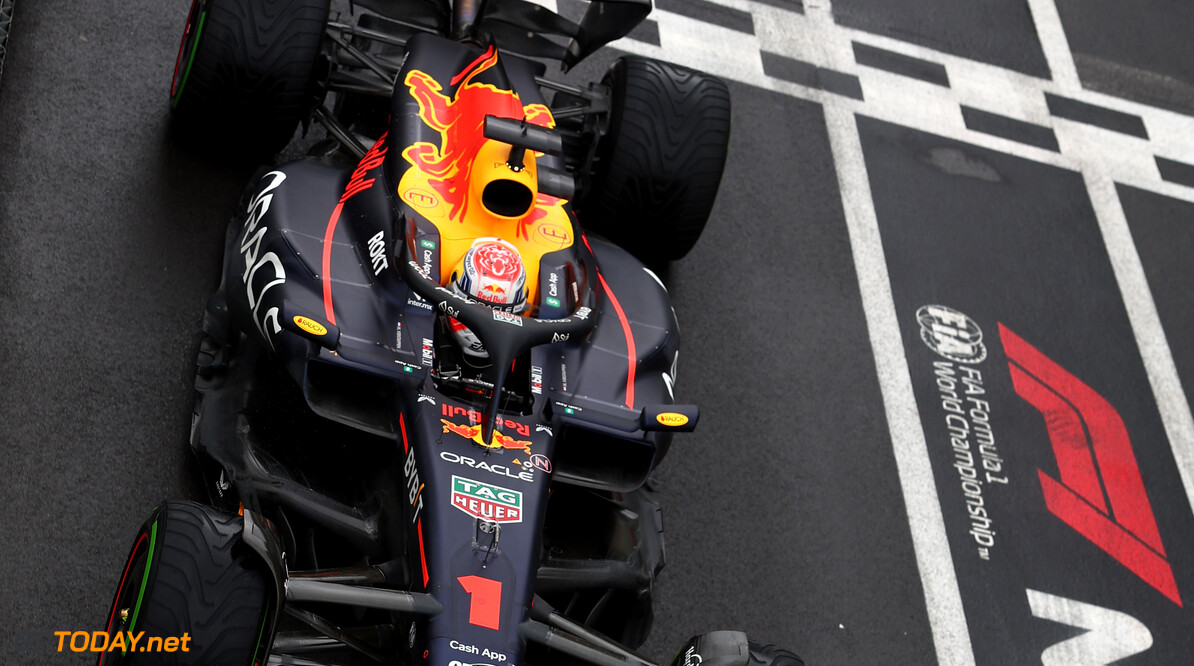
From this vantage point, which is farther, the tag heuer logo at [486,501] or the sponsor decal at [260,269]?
the sponsor decal at [260,269]

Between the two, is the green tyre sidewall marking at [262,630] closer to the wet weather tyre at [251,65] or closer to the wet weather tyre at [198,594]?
the wet weather tyre at [198,594]

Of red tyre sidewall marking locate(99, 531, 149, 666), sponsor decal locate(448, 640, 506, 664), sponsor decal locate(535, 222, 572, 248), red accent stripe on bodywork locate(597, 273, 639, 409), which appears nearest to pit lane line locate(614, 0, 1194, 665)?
red accent stripe on bodywork locate(597, 273, 639, 409)

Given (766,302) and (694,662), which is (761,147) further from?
(694,662)

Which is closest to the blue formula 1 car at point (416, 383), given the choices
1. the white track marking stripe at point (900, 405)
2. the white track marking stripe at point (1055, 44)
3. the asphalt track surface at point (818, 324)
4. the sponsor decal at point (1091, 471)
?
the asphalt track surface at point (818, 324)

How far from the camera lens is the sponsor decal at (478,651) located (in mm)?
3543

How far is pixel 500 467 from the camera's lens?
3.99 m

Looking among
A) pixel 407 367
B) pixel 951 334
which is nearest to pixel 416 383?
pixel 407 367

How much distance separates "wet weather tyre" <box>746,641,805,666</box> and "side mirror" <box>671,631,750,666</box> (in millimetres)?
41

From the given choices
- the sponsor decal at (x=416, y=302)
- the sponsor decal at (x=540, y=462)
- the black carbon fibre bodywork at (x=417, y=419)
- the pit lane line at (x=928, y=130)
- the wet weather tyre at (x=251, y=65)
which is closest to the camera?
the black carbon fibre bodywork at (x=417, y=419)

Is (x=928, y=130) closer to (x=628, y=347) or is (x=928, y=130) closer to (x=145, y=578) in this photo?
(x=628, y=347)

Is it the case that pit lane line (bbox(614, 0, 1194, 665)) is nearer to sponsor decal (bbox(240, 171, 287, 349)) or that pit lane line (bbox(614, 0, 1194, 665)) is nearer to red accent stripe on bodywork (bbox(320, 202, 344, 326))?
red accent stripe on bodywork (bbox(320, 202, 344, 326))

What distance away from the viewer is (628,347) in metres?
4.58

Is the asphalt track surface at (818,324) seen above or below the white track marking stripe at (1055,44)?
below

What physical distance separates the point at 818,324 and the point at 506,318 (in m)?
2.59
